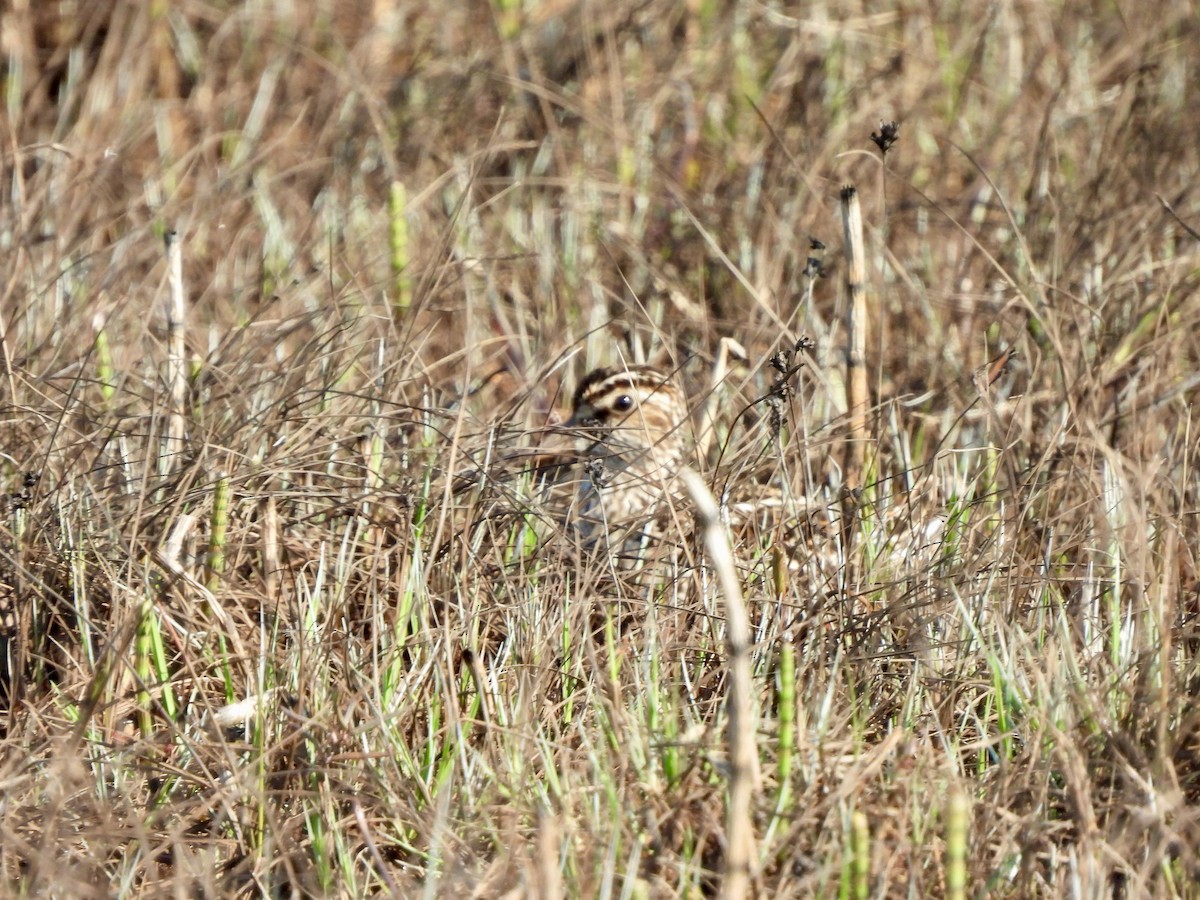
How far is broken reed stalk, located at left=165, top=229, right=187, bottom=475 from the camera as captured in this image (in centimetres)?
403

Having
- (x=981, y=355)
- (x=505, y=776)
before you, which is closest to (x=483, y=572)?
(x=505, y=776)

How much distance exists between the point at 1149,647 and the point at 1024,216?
2.62m

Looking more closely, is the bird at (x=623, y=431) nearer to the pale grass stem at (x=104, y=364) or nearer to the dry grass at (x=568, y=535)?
the dry grass at (x=568, y=535)

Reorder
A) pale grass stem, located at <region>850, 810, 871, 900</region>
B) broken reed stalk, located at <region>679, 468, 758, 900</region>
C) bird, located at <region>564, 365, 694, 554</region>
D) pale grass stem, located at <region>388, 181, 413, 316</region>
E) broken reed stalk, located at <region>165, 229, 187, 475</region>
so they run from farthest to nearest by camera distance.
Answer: pale grass stem, located at <region>388, 181, 413, 316</region>, bird, located at <region>564, 365, 694, 554</region>, broken reed stalk, located at <region>165, 229, 187, 475</region>, pale grass stem, located at <region>850, 810, 871, 900</region>, broken reed stalk, located at <region>679, 468, 758, 900</region>

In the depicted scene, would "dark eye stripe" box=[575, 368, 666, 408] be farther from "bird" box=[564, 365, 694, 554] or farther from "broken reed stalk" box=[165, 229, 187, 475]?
"broken reed stalk" box=[165, 229, 187, 475]

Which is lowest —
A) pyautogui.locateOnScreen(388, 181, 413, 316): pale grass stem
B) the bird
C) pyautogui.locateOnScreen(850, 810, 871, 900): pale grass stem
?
the bird

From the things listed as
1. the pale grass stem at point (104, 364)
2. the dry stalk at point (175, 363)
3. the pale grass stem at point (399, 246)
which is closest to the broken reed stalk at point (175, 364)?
the dry stalk at point (175, 363)

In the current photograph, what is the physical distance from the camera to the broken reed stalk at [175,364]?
4.03 meters

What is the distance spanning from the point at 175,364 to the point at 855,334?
1716 millimetres

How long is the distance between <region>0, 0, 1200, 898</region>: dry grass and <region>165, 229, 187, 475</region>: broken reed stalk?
0.04 m

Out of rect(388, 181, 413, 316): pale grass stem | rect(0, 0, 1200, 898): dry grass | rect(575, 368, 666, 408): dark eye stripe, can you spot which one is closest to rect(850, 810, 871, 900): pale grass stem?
rect(0, 0, 1200, 898): dry grass

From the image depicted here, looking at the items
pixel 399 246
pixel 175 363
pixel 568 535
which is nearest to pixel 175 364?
pixel 175 363

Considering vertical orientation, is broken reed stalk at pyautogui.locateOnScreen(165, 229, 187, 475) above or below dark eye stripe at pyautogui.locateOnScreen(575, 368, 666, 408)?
above

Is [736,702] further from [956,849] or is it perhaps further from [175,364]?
[175,364]
